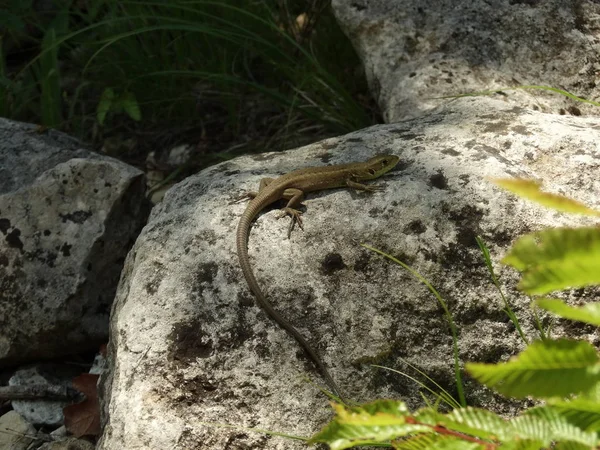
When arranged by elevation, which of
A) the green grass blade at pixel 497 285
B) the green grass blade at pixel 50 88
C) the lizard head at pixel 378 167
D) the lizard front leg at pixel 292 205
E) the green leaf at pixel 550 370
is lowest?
the green grass blade at pixel 497 285

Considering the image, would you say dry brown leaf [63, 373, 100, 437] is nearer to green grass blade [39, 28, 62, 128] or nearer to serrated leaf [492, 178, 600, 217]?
green grass blade [39, 28, 62, 128]

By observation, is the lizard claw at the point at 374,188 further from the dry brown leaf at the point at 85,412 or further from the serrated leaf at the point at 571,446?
the serrated leaf at the point at 571,446

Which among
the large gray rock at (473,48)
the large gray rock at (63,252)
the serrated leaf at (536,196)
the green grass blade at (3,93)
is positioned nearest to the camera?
the serrated leaf at (536,196)

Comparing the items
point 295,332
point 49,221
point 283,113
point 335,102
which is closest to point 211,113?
point 283,113

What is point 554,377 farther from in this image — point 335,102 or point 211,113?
point 211,113

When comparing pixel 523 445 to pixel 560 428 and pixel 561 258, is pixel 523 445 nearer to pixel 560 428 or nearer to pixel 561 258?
pixel 560 428

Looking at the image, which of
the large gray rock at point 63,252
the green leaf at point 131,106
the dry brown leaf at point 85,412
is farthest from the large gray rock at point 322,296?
the green leaf at point 131,106

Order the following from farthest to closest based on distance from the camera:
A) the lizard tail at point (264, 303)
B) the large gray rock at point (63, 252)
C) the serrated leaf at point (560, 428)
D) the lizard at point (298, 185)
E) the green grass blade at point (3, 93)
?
the green grass blade at point (3, 93), the large gray rock at point (63, 252), the lizard at point (298, 185), the lizard tail at point (264, 303), the serrated leaf at point (560, 428)
